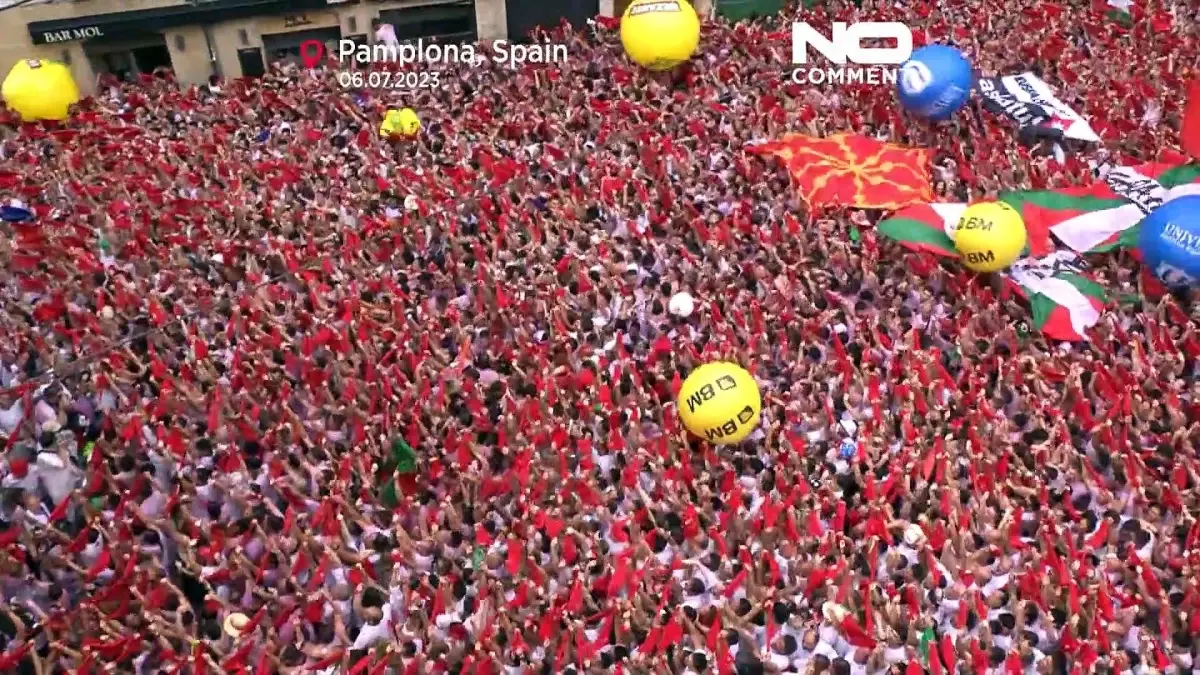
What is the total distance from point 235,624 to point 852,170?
19.3 feet

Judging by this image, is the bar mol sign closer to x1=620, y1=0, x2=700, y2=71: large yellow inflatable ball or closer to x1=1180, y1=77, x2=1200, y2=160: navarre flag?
x1=620, y1=0, x2=700, y2=71: large yellow inflatable ball

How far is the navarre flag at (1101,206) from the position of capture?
7023 millimetres

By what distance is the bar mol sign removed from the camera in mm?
9391

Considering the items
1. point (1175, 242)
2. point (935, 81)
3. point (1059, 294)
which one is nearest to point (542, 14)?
point (935, 81)

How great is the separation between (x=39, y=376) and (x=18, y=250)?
4.97ft

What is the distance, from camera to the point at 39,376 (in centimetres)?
597

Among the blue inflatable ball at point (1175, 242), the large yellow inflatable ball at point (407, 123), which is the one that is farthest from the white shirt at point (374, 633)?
the blue inflatable ball at point (1175, 242)

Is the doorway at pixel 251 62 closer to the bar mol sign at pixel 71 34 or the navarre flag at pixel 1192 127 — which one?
the bar mol sign at pixel 71 34

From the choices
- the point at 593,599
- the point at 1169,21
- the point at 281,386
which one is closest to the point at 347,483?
the point at 281,386

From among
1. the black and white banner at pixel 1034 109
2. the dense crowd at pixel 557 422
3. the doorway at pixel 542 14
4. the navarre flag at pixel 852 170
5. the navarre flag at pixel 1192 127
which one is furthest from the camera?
the doorway at pixel 542 14

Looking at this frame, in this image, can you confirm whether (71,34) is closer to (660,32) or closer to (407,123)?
(407,123)

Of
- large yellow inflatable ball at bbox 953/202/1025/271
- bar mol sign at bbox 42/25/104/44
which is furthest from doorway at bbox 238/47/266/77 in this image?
large yellow inflatable ball at bbox 953/202/1025/271

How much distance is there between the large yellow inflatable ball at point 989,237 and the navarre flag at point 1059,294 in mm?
236

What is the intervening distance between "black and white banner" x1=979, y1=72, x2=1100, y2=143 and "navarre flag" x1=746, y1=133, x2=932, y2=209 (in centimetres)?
101
